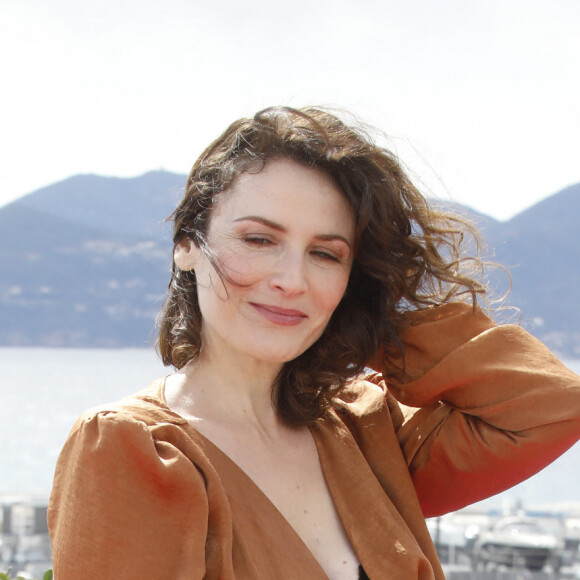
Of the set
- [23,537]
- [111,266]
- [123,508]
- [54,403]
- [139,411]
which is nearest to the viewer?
[123,508]

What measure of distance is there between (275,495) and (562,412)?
1.55ft

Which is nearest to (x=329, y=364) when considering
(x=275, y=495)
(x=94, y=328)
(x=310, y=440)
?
(x=310, y=440)

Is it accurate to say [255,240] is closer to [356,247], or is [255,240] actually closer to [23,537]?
[356,247]

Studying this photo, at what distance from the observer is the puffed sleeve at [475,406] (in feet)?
4.65

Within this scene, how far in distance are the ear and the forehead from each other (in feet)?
0.22

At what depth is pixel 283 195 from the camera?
128 centimetres

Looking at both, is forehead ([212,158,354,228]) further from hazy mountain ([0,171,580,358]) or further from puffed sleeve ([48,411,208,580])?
hazy mountain ([0,171,580,358])

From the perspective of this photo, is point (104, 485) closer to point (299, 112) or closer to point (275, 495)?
point (275, 495)

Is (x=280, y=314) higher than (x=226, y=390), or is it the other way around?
(x=280, y=314)

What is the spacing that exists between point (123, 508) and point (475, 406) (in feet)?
2.17

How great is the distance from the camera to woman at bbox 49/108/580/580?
3.45 ft

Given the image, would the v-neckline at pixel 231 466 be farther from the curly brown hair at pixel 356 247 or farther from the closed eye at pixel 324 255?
the closed eye at pixel 324 255

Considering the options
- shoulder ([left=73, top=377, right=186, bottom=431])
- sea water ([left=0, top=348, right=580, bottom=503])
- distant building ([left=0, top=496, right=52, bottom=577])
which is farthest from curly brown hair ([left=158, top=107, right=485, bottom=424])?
sea water ([left=0, top=348, right=580, bottom=503])

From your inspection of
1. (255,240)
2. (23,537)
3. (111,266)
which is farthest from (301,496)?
(111,266)
